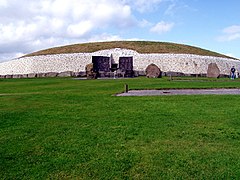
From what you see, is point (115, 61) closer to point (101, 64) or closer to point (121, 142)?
point (101, 64)

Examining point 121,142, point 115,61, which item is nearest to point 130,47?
point 115,61

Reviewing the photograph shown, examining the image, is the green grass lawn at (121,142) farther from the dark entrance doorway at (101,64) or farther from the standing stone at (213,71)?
the dark entrance doorway at (101,64)

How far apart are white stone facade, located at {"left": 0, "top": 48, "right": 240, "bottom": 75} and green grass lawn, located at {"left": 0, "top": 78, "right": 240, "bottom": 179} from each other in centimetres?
3888

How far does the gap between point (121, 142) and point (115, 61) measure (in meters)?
45.2

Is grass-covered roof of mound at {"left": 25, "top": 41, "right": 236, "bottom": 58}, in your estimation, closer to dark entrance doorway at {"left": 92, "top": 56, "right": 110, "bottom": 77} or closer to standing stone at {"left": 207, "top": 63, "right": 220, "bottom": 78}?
dark entrance doorway at {"left": 92, "top": 56, "right": 110, "bottom": 77}

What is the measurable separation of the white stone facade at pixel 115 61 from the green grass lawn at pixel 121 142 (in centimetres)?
3888

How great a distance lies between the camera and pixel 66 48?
60906mm

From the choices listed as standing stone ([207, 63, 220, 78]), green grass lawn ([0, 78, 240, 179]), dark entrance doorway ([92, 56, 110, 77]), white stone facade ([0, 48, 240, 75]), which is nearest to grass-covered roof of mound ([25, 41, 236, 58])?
white stone facade ([0, 48, 240, 75])

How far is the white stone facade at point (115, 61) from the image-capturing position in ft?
162

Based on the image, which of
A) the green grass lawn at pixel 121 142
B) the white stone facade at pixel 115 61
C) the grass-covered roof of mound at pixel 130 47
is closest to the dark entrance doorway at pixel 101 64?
the white stone facade at pixel 115 61

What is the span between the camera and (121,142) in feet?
22.6

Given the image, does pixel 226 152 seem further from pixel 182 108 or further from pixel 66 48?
pixel 66 48

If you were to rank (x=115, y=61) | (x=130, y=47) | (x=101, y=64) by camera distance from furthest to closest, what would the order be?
(x=130, y=47)
(x=115, y=61)
(x=101, y=64)

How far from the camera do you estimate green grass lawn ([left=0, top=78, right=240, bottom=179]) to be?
552 cm
